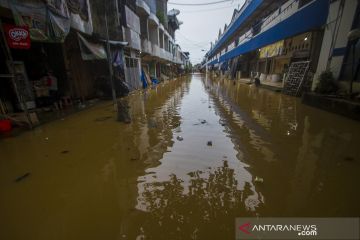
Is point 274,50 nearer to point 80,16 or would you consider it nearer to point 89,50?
point 89,50

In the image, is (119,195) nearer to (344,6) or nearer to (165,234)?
(165,234)

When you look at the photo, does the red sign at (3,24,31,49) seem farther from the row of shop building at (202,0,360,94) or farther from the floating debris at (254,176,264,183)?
the row of shop building at (202,0,360,94)

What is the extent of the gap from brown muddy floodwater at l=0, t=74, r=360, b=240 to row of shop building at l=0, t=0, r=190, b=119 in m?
2.89

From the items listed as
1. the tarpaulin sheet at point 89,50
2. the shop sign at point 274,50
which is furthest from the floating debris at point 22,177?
the shop sign at point 274,50

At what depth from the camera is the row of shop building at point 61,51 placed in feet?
17.7

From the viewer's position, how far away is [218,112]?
25.1 feet

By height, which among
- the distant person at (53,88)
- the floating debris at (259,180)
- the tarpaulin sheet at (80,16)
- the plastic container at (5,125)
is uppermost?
the tarpaulin sheet at (80,16)

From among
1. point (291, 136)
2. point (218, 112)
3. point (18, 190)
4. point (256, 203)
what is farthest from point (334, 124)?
point (18, 190)

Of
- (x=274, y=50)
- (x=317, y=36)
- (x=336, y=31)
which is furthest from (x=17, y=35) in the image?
(x=274, y=50)

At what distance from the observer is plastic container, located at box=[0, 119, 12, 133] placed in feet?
16.7

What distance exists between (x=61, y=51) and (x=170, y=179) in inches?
364

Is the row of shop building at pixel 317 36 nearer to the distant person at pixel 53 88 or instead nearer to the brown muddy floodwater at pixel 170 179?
the brown muddy floodwater at pixel 170 179

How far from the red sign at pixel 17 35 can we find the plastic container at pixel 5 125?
2.07 metres

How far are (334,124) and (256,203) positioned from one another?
488cm
